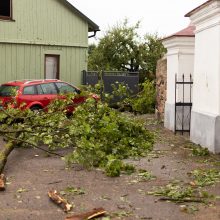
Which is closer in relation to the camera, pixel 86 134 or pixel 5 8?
pixel 86 134

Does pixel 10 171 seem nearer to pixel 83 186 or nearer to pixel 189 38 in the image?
pixel 83 186

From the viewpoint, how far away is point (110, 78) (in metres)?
25.4

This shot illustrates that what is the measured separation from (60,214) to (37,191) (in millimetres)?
1317

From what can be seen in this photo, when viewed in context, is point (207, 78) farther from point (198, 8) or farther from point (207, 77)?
point (198, 8)

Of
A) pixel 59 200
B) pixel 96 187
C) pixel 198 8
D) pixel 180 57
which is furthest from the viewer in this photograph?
pixel 180 57

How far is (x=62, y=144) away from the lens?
10.8 metres

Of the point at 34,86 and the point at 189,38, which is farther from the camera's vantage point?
the point at 34,86

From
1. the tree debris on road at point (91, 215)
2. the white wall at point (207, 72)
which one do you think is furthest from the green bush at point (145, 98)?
the tree debris on road at point (91, 215)

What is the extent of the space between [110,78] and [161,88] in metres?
7.37

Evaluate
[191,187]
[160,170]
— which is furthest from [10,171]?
[191,187]

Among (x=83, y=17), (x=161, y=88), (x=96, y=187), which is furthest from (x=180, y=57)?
(x=83, y=17)

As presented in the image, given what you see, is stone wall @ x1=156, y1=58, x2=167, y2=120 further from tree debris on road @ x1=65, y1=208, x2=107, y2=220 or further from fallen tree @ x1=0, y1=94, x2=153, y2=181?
tree debris on road @ x1=65, y1=208, x2=107, y2=220

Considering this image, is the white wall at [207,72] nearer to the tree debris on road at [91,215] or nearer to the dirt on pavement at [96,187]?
the dirt on pavement at [96,187]

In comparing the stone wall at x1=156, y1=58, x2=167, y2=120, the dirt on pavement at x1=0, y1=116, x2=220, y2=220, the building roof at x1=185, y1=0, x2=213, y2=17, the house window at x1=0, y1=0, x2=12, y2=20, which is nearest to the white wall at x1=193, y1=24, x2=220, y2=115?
the building roof at x1=185, y1=0, x2=213, y2=17
